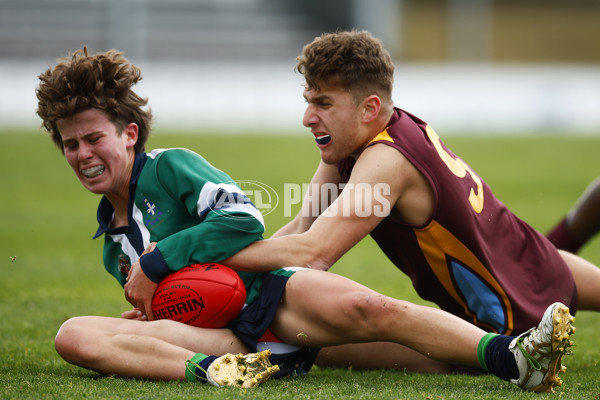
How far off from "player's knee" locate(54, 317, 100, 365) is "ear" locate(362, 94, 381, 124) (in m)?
1.60

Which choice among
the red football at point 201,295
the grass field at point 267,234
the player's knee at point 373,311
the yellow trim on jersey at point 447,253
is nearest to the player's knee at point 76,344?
the grass field at point 267,234

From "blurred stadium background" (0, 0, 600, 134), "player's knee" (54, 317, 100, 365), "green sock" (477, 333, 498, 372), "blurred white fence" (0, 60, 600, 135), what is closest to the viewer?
"green sock" (477, 333, 498, 372)

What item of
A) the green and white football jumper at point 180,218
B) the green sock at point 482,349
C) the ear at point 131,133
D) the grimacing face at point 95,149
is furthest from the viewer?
the ear at point 131,133

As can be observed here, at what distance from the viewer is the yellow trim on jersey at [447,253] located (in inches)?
A: 155

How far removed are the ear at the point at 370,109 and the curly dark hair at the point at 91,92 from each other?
1.14 metres

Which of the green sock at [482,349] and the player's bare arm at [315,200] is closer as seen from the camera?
the green sock at [482,349]

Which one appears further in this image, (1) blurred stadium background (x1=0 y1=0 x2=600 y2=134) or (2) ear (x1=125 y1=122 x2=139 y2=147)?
(1) blurred stadium background (x1=0 y1=0 x2=600 y2=134)

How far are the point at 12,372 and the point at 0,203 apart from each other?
983cm

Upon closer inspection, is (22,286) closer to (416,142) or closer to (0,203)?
(416,142)

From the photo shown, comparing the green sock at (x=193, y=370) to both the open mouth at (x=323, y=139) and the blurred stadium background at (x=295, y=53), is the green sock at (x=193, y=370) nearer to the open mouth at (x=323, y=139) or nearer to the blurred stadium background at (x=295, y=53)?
the open mouth at (x=323, y=139)

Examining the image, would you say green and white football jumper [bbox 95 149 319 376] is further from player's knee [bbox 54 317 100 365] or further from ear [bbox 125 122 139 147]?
player's knee [bbox 54 317 100 365]

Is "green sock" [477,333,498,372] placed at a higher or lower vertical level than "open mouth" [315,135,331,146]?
lower

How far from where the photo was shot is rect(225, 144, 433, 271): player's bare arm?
12.4ft

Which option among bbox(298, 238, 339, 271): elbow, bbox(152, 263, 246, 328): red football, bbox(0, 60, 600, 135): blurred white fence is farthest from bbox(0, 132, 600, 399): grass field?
bbox(0, 60, 600, 135): blurred white fence
